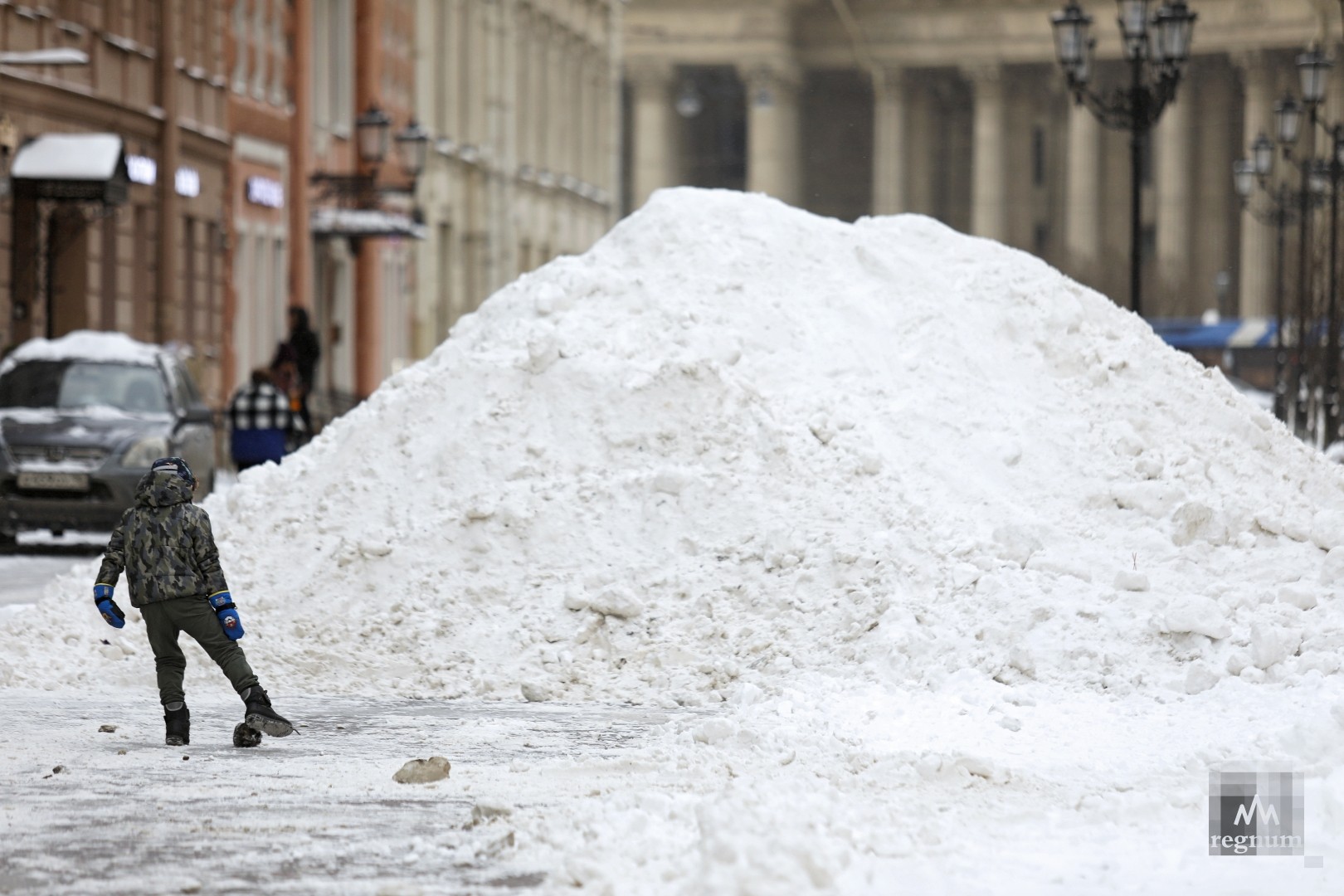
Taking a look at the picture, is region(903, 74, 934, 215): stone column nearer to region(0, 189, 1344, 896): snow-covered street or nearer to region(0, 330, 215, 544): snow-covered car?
region(0, 330, 215, 544): snow-covered car

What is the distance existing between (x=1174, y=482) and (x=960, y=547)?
1791 mm

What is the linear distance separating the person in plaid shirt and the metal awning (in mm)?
5493

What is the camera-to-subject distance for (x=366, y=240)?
4247cm

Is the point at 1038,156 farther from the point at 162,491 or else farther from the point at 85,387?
the point at 162,491

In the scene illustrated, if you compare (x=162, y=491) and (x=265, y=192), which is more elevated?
(x=265, y=192)

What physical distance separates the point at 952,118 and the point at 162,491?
94.6m

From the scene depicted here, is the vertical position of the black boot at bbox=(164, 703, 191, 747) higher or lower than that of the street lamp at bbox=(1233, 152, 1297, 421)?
lower

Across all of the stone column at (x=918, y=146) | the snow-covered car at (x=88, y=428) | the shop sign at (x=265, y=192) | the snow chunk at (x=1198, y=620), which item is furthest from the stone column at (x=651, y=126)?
the snow chunk at (x=1198, y=620)

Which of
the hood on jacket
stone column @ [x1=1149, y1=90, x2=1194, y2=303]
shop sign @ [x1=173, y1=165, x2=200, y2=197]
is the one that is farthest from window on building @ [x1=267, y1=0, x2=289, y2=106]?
stone column @ [x1=1149, y1=90, x2=1194, y2=303]

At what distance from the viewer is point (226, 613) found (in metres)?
9.65

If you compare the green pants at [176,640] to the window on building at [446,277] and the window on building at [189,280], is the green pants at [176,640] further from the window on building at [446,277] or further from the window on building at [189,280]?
the window on building at [446,277]

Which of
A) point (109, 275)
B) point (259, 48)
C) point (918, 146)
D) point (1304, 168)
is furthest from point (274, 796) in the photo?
point (918, 146)

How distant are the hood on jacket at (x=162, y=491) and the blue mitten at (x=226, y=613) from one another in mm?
384

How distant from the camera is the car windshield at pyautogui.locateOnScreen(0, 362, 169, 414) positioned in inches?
787
